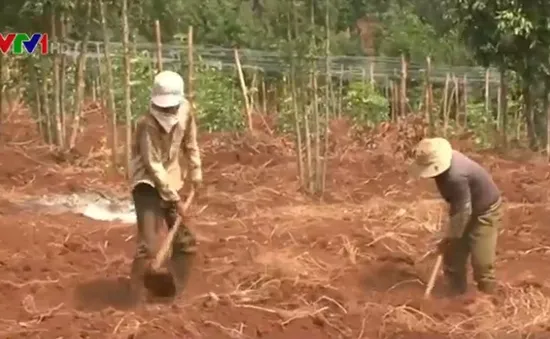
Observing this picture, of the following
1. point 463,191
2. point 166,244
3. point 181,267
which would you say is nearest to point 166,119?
point 166,244

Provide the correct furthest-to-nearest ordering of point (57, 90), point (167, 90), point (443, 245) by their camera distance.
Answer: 1. point (57, 90)
2. point (443, 245)
3. point (167, 90)

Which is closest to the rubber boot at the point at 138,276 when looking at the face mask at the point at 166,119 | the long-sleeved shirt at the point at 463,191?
the face mask at the point at 166,119

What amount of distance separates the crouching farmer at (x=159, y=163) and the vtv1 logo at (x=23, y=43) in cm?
788

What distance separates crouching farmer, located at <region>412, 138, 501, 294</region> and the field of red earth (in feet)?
0.56

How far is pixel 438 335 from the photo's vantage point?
229 inches

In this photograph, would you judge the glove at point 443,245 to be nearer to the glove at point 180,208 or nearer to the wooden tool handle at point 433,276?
the wooden tool handle at point 433,276

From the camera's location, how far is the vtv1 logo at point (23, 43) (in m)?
14.0

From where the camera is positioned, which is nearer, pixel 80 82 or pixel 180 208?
pixel 180 208

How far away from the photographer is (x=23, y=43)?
14188mm

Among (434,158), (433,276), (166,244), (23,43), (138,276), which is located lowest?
(433,276)

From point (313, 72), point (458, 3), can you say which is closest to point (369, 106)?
point (458, 3)

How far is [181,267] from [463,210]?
1.80m

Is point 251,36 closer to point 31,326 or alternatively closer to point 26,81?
point 26,81

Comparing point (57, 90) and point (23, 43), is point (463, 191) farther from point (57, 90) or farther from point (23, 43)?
point (23, 43)
